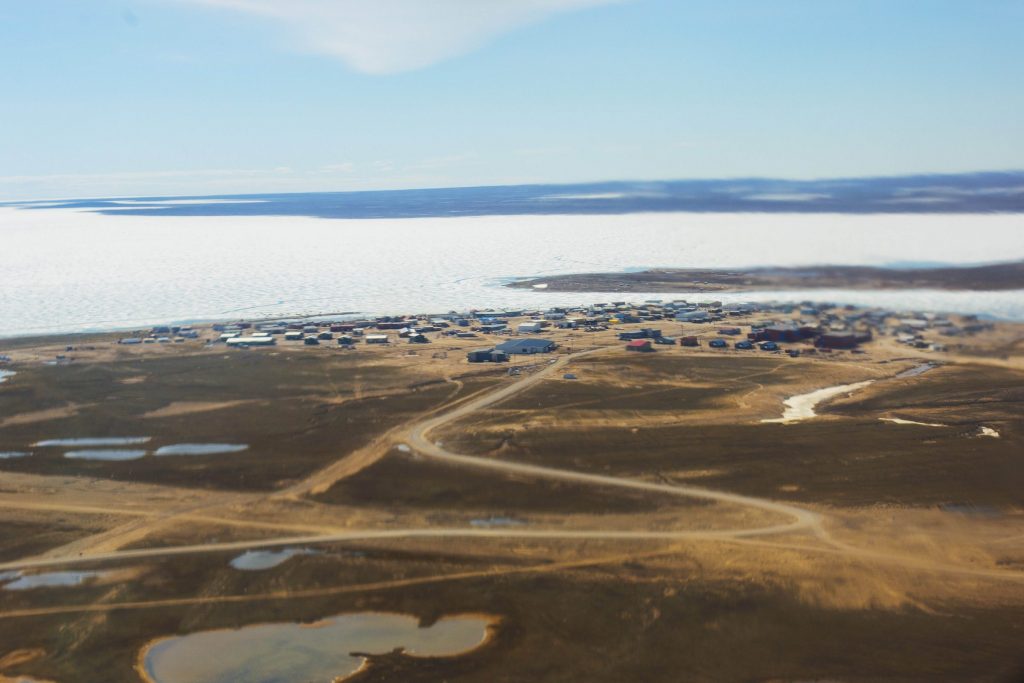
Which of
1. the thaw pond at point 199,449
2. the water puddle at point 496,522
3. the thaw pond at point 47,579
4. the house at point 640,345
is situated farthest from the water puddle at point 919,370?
the thaw pond at point 47,579

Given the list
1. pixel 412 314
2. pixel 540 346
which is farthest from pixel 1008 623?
pixel 412 314

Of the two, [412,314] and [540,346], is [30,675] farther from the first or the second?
[412,314]

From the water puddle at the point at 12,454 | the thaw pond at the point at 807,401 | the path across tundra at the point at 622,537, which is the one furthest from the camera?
the thaw pond at the point at 807,401

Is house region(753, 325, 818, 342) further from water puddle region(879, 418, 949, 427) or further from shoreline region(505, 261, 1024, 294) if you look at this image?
water puddle region(879, 418, 949, 427)

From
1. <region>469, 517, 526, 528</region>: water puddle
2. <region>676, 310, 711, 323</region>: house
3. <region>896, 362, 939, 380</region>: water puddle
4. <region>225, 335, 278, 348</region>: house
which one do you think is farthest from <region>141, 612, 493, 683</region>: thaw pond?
<region>676, 310, 711, 323</region>: house

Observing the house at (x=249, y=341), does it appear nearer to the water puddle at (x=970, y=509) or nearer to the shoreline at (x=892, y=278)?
the shoreline at (x=892, y=278)

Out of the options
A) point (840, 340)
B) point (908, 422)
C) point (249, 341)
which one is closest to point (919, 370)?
point (840, 340)

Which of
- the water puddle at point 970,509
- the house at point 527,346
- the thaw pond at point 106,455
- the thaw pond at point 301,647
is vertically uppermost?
the house at point 527,346
